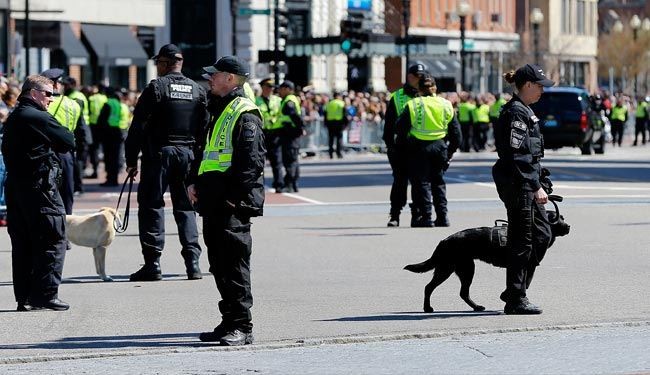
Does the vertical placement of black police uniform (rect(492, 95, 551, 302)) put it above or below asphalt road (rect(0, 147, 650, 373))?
above

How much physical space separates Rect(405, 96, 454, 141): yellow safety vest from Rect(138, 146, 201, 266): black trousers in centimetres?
532

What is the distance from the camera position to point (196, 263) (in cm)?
1484

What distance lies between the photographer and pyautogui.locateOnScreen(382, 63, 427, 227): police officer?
784 inches

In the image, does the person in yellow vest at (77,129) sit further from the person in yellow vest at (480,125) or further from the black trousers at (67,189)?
the person in yellow vest at (480,125)

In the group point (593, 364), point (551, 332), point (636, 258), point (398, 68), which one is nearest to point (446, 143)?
point (636, 258)

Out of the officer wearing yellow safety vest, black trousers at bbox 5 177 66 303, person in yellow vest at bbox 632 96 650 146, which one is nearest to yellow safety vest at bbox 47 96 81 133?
the officer wearing yellow safety vest

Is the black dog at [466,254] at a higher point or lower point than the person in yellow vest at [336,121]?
lower

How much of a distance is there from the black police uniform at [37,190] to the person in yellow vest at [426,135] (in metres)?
7.61

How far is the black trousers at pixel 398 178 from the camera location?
66.4 feet

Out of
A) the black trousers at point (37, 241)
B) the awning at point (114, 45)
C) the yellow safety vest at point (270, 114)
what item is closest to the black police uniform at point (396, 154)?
the yellow safety vest at point (270, 114)

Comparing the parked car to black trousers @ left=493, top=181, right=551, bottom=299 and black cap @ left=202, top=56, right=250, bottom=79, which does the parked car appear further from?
black cap @ left=202, top=56, right=250, bottom=79

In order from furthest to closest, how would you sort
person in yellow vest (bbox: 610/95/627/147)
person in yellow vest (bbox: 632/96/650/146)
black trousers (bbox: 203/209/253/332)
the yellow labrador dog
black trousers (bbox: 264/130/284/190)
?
person in yellow vest (bbox: 632/96/650/146) → person in yellow vest (bbox: 610/95/627/147) → black trousers (bbox: 264/130/284/190) → the yellow labrador dog → black trousers (bbox: 203/209/253/332)

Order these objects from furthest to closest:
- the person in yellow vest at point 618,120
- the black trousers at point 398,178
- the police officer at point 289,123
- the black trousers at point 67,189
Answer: the person in yellow vest at point 618,120 < the police officer at point 289,123 < the black trousers at point 398,178 < the black trousers at point 67,189

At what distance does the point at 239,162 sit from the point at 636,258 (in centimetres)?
664
